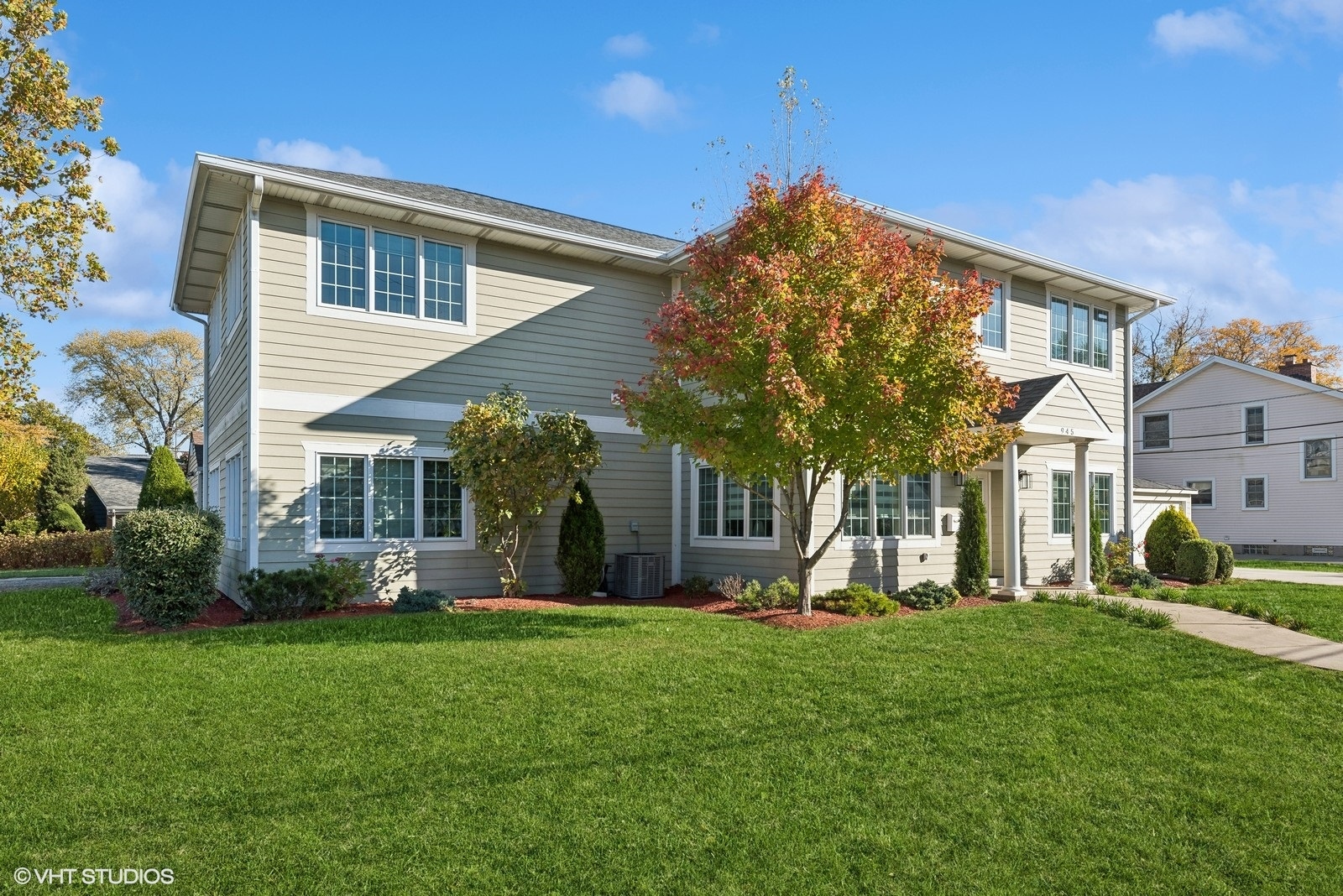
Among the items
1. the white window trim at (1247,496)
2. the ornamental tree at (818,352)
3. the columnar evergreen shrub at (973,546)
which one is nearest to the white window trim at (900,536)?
the columnar evergreen shrub at (973,546)

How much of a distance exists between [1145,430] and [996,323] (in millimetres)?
19641

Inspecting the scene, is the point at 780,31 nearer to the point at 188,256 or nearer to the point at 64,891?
the point at 188,256

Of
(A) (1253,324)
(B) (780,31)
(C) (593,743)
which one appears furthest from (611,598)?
(A) (1253,324)

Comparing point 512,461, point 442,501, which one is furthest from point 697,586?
point 442,501

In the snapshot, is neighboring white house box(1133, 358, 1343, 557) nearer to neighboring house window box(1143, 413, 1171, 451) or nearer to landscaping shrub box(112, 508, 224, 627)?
neighboring house window box(1143, 413, 1171, 451)

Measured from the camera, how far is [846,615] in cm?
1083

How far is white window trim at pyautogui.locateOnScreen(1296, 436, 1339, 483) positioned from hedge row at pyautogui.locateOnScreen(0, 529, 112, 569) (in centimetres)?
3545

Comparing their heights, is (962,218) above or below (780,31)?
below

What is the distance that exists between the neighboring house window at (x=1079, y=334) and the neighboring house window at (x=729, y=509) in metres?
7.11

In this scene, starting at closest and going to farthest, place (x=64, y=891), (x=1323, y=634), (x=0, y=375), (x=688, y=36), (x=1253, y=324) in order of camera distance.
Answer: (x=64, y=891) → (x=1323, y=634) → (x=688, y=36) → (x=0, y=375) → (x=1253, y=324)

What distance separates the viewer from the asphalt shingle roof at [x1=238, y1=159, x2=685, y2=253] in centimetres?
1215

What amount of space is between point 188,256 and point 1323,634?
1704 cm

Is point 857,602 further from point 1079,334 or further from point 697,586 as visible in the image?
point 1079,334

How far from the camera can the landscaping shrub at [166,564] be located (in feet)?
31.5
